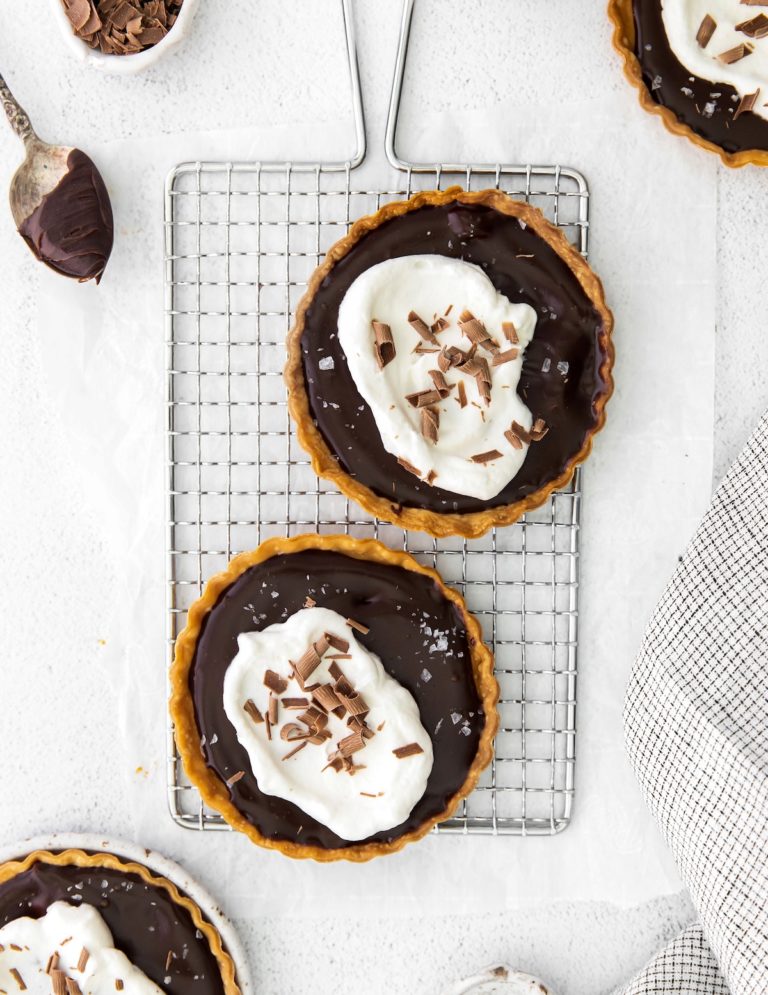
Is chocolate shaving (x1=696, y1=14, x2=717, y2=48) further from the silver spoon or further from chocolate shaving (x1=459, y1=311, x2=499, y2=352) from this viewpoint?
the silver spoon

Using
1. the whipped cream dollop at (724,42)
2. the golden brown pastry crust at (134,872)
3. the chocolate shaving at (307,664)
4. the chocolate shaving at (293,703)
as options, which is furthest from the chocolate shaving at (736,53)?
the golden brown pastry crust at (134,872)

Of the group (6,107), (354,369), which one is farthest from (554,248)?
(6,107)

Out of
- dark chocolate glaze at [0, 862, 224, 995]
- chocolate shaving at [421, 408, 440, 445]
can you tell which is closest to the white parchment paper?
dark chocolate glaze at [0, 862, 224, 995]

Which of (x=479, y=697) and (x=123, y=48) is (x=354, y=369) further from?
(x=123, y=48)

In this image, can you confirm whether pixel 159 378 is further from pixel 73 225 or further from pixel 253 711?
pixel 253 711

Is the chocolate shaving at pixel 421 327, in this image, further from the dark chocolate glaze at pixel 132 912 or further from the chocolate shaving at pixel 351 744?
the dark chocolate glaze at pixel 132 912

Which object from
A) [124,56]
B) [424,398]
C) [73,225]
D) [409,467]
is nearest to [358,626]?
[409,467]
